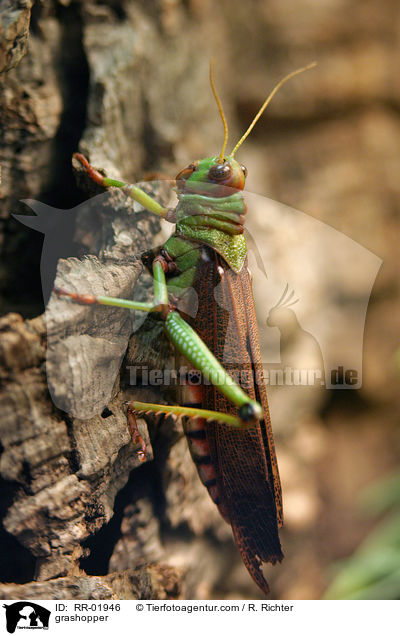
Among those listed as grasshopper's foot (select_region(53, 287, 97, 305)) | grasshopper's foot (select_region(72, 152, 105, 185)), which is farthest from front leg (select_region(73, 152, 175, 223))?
grasshopper's foot (select_region(53, 287, 97, 305))

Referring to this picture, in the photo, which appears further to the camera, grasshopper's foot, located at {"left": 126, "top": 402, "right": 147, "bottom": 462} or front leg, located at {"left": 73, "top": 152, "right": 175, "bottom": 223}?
front leg, located at {"left": 73, "top": 152, "right": 175, "bottom": 223}

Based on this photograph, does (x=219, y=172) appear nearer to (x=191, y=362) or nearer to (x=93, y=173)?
(x=93, y=173)
